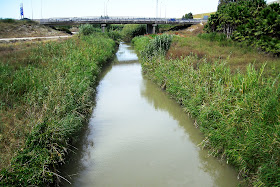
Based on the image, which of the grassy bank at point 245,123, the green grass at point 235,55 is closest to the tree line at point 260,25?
the green grass at point 235,55

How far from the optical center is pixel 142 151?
19.3ft

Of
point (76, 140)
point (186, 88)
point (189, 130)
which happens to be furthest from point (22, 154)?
point (186, 88)

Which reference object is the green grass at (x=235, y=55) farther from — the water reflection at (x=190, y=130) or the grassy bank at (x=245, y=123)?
the water reflection at (x=190, y=130)

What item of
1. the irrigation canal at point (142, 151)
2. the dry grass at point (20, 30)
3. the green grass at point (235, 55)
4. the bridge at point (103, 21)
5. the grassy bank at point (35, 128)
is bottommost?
the irrigation canal at point (142, 151)

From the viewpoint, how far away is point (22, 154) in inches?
154

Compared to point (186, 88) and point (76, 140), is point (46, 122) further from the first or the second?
point (186, 88)

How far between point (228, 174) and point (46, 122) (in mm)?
3790

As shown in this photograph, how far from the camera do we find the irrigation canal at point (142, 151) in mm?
4875

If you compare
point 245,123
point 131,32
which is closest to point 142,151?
point 245,123

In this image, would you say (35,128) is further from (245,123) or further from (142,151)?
(245,123)

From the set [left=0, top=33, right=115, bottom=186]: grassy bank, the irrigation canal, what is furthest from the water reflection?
[left=0, top=33, right=115, bottom=186]: grassy bank

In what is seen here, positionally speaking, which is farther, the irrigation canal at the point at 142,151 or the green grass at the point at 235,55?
the green grass at the point at 235,55

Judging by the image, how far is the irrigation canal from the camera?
4.88 m

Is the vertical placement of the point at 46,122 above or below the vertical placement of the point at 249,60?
below
